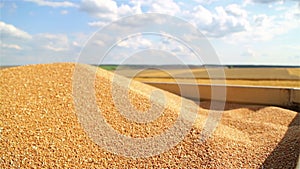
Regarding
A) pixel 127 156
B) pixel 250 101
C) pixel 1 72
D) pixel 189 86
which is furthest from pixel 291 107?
pixel 1 72

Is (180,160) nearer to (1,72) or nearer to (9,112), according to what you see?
(9,112)

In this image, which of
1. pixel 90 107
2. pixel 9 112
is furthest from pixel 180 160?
pixel 9 112

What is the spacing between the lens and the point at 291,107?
3.98 m

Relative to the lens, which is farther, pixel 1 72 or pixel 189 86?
pixel 189 86

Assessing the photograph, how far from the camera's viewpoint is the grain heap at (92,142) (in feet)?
7.07

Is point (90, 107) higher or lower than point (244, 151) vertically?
higher

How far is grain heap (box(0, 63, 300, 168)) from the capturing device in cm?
216

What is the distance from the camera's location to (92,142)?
2.34 meters

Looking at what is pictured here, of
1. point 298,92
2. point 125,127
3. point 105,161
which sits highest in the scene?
point 298,92

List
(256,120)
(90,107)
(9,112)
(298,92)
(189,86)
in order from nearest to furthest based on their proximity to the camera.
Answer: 1. (9,112)
2. (90,107)
3. (256,120)
4. (298,92)
5. (189,86)

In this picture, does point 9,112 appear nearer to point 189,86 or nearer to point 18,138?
point 18,138

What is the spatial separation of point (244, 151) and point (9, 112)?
1.98 m

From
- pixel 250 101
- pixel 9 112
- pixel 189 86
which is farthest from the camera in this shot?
pixel 189 86

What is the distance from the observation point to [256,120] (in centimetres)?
354
